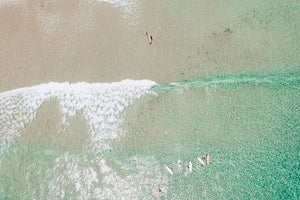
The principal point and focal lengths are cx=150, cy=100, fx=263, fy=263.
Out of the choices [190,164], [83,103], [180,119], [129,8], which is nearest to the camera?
[190,164]

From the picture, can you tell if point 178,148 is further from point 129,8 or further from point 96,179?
point 129,8

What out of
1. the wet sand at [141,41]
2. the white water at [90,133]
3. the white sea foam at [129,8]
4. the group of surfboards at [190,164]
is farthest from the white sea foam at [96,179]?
the white sea foam at [129,8]

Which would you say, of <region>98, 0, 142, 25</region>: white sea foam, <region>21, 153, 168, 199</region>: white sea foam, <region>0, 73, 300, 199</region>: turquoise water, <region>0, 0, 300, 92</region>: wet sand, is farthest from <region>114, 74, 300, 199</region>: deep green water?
<region>98, 0, 142, 25</region>: white sea foam

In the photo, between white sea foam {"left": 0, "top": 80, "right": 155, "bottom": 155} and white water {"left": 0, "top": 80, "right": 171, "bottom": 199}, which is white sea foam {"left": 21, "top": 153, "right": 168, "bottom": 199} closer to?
white water {"left": 0, "top": 80, "right": 171, "bottom": 199}

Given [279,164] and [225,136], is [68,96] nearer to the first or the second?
[225,136]

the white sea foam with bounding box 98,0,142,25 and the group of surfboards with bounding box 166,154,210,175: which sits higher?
the white sea foam with bounding box 98,0,142,25

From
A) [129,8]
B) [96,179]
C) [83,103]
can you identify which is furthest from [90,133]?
[129,8]

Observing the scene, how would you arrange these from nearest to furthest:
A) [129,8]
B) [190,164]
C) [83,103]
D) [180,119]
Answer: [190,164], [180,119], [83,103], [129,8]

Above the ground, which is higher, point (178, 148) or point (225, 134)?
point (225, 134)
